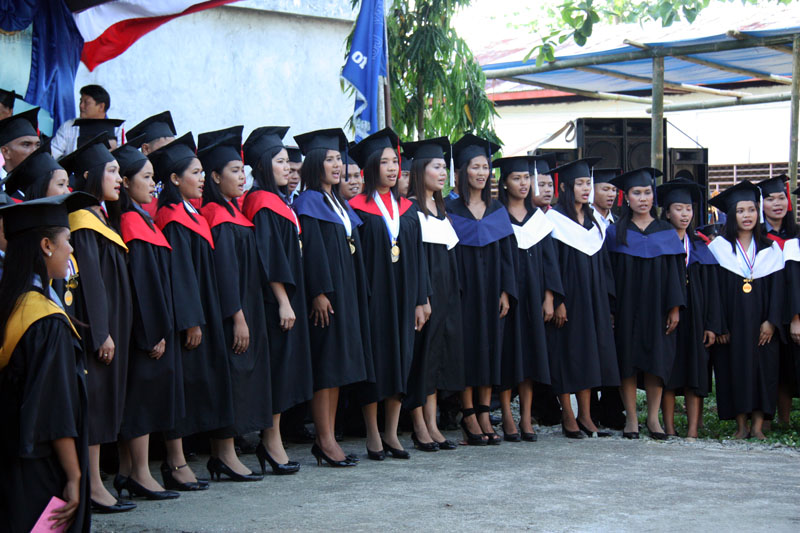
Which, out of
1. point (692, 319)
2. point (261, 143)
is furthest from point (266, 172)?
point (692, 319)

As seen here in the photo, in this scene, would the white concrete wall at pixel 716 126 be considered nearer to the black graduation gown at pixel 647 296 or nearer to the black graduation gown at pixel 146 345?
the black graduation gown at pixel 647 296

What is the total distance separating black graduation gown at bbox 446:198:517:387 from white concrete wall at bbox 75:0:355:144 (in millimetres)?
4937

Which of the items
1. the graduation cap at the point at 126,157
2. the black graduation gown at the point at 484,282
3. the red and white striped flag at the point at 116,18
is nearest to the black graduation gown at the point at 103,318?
the graduation cap at the point at 126,157

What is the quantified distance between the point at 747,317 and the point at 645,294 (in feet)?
3.04

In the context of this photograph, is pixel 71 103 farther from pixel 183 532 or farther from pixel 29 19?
pixel 183 532

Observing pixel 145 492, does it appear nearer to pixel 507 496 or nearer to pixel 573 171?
pixel 507 496

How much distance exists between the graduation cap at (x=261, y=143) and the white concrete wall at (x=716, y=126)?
14857 millimetres

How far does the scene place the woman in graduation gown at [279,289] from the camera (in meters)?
6.05

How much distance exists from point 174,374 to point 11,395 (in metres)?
1.75

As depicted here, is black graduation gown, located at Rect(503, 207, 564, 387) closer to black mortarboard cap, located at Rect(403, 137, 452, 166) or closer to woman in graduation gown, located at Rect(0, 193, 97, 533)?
black mortarboard cap, located at Rect(403, 137, 452, 166)

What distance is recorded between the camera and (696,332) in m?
7.97

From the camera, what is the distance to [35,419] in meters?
3.64

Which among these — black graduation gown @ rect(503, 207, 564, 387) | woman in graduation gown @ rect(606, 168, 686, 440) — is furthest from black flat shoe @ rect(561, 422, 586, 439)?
black graduation gown @ rect(503, 207, 564, 387)

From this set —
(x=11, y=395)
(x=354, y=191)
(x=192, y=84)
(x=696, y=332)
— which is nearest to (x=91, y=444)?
(x=11, y=395)
